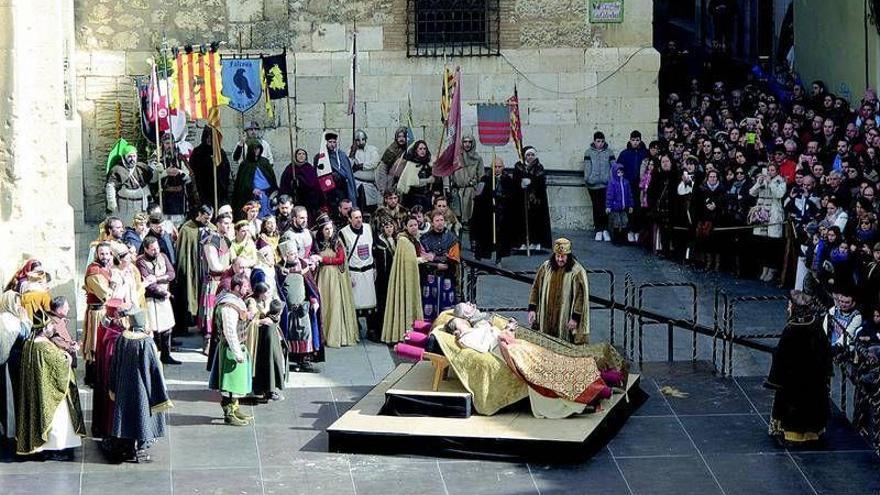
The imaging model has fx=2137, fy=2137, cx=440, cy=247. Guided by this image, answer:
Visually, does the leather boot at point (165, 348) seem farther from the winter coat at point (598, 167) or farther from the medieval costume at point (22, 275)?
the winter coat at point (598, 167)

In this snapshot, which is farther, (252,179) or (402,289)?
(252,179)

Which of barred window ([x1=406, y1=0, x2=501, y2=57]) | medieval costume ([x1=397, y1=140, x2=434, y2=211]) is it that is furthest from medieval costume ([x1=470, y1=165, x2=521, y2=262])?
barred window ([x1=406, y1=0, x2=501, y2=57])

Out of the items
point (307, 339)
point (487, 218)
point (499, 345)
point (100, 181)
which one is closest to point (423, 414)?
point (499, 345)

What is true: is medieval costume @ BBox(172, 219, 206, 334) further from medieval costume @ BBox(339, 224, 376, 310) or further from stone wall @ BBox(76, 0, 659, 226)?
stone wall @ BBox(76, 0, 659, 226)

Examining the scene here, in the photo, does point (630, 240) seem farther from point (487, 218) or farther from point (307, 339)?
point (307, 339)

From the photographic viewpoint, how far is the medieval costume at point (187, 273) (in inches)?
889

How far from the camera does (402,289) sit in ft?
74.7

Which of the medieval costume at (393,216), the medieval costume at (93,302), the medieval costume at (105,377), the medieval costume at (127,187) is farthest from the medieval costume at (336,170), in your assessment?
the medieval costume at (105,377)

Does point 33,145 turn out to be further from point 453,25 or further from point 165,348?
point 453,25

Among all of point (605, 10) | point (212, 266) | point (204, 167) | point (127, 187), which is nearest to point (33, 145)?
point (212, 266)

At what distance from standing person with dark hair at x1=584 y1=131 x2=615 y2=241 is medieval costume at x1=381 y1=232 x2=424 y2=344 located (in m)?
6.44

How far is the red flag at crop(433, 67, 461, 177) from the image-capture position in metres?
26.2

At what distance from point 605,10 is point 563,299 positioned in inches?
347

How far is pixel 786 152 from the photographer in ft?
87.7
